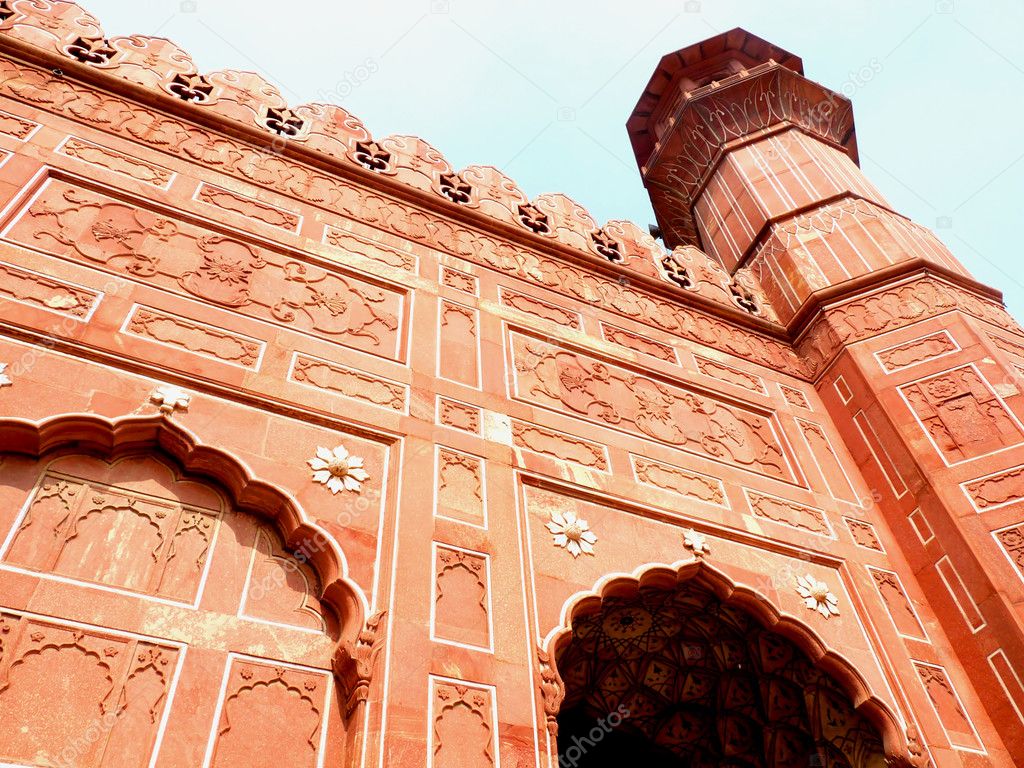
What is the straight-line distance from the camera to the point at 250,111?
6641 millimetres

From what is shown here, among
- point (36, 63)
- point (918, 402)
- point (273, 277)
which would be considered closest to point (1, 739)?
point (273, 277)

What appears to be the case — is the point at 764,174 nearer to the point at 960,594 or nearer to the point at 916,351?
the point at 916,351

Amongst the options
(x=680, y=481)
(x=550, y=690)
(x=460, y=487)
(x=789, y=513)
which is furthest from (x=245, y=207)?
(x=789, y=513)

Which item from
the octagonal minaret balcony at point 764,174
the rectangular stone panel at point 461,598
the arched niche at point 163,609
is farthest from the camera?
the octagonal minaret balcony at point 764,174

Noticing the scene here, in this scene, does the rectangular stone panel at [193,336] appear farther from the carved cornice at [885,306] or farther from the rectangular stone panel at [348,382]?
the carved cornice at [885,306]

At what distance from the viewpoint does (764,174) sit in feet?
29.8

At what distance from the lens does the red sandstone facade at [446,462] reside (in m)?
3.55

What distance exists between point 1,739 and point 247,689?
85 centimetres

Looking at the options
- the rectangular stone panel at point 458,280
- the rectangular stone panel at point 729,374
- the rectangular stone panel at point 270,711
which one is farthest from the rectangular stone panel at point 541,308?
the rectangular stone panel at point 270,711

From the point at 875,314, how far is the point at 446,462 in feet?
13.9

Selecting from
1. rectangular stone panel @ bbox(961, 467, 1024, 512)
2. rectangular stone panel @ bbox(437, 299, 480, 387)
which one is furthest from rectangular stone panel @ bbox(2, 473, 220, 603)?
rectangular stone panel @ bbox(961, 467, 1024, 512)

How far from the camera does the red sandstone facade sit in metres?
3.55

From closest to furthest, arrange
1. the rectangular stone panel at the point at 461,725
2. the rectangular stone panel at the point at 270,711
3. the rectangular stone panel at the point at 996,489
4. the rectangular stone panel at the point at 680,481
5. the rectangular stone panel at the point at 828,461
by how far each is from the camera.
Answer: the rectangular stone panel at the point at 270,711, the rectangular stone panel at the point at 461,725, the rectangular stone panel at the point at 680,481, the rectangular stone panel at the point at 996,489, the rectangular stone panel at the point at 828,461

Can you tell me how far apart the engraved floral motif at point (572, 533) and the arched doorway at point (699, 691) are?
1.09 ft
